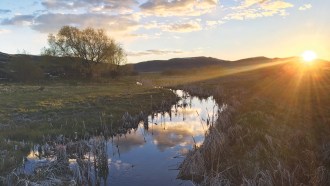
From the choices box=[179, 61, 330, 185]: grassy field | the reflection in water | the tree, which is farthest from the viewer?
the tree

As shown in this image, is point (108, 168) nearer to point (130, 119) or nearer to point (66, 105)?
point (130, 119)

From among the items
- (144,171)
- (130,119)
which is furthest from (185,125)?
(144,171)

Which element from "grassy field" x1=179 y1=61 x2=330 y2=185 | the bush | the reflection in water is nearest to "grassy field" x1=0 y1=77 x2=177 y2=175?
the reflection in water

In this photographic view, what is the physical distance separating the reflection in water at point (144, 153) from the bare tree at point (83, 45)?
223 ft

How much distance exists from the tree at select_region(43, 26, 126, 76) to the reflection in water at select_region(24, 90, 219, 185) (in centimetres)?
6808

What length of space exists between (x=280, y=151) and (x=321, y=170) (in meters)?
2.52

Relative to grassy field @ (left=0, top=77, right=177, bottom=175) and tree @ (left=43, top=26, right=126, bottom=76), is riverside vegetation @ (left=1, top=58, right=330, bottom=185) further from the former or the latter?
tree @ (left=43, top=26, right=126, bottom=76)

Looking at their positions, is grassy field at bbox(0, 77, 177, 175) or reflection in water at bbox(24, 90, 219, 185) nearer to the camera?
reflection in water at bbox(24, 90, 219, 185)

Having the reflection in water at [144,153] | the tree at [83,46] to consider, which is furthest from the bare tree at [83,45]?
the reflection in water at [144,153]

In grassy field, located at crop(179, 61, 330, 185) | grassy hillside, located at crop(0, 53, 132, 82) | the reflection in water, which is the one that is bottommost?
the reflection in water

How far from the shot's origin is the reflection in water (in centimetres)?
1686

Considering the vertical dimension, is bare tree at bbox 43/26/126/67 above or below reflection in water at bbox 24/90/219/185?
above

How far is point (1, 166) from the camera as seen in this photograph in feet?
54.5

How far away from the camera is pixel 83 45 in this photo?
95.9 metres
